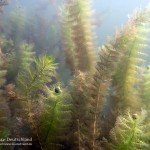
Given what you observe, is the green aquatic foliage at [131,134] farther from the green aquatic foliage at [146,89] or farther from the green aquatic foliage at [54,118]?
the green aquatic foliage at [146,89]

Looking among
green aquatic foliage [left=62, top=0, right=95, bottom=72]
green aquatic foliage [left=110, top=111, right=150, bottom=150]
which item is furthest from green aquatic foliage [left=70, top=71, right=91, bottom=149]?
green aquatic foliage [left=62, top=0, right=95, bottom=72]

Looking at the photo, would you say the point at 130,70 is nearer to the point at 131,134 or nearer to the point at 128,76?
the point at 128,76

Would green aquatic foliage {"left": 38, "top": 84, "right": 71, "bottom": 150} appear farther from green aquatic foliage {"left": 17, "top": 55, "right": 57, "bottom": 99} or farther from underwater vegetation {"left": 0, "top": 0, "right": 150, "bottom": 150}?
green aquatic foliage {"left": 17, "top": 55, "right": 57, "bottom": 99}

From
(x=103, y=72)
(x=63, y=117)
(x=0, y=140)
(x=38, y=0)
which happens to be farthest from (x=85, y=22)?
(x=38, y=0)

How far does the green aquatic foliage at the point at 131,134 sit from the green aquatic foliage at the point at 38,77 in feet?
2.76

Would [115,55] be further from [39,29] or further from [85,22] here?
[39,29]

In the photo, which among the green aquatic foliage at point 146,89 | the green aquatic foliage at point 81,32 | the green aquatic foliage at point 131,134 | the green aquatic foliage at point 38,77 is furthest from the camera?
the green aquatic foliage at point 81,32

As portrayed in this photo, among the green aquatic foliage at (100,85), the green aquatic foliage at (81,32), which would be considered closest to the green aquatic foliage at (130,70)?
the green aquatic foliage at (100,85)

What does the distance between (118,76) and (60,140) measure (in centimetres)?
94

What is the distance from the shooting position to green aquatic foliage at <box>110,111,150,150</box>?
2490 mm

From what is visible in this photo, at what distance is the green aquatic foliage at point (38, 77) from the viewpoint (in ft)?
9.84

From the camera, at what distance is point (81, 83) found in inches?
129

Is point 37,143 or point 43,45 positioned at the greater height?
point 43,45

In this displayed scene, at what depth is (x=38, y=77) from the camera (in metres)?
3.11
